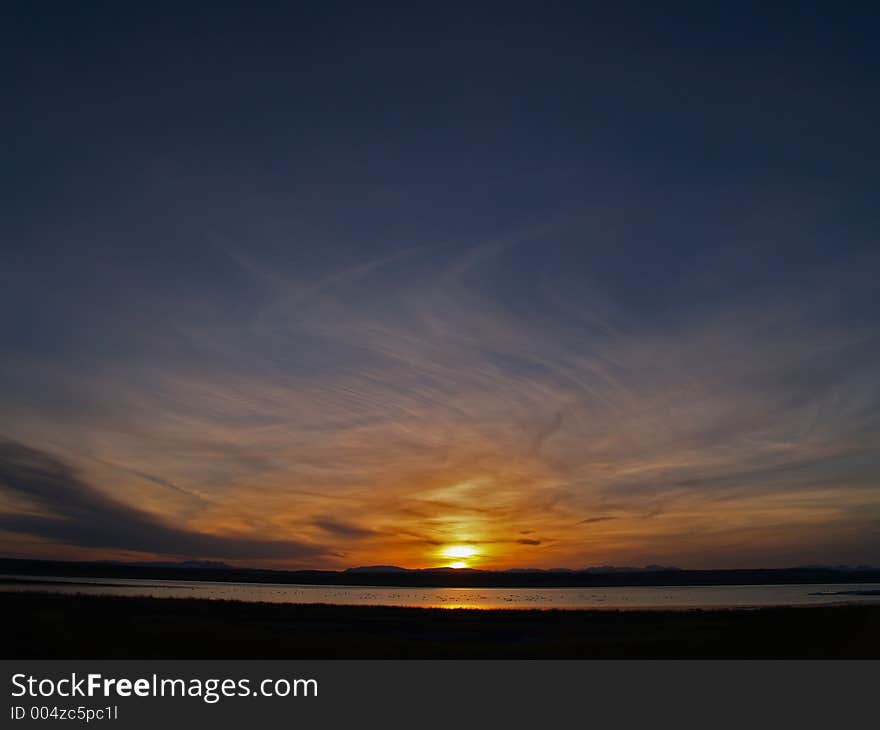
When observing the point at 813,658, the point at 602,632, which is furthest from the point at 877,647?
the point at 602,632

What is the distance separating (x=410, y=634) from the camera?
156ft

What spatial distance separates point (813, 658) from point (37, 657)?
116ft

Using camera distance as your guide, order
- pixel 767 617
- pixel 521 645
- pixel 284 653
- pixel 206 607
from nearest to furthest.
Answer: pixel 284 653 → pixel 521 645 → pixel 767 617 → pixel 206 607

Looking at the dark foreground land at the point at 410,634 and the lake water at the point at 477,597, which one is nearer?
the dark foreground land at the point at 410,634

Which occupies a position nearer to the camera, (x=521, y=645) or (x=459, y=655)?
(x=459, y=655)

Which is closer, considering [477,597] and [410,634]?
[410,634]

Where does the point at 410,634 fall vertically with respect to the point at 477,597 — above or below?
above

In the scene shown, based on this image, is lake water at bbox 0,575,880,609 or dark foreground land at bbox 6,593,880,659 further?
lake water at bbox 0,575,880,609

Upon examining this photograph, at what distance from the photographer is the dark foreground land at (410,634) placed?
3222 cm

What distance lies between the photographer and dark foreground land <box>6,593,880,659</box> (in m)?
32.2
